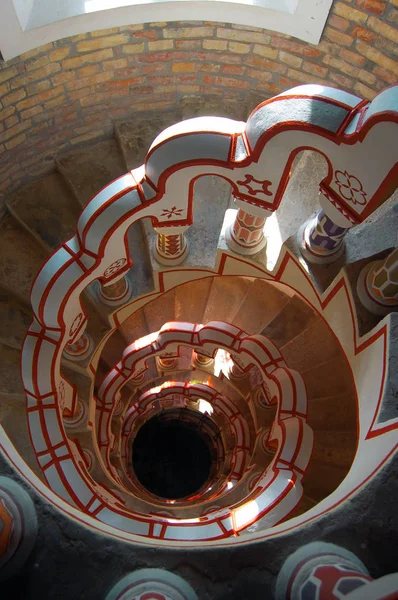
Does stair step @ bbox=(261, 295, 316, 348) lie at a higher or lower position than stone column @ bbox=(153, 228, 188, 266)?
lower

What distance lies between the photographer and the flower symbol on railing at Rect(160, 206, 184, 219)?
13.8 ft

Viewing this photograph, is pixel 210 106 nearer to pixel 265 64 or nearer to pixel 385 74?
pixel 265 64

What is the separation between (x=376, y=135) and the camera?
2.91 metres

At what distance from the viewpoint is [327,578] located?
2387mm

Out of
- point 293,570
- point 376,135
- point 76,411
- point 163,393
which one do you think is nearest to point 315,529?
point 293,570

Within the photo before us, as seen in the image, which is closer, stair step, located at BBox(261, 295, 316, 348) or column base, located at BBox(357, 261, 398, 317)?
column base, located at BBox(357, 261, 398, 317)

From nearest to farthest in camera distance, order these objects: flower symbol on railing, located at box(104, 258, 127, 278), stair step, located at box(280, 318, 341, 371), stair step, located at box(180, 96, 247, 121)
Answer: flower symbol on railing, located at box(104, 258, 127, 278)
stair step, located at box(180, 96, 247, 121)
stair step, located at box(280, 318, 341, 371)

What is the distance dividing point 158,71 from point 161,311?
318cm

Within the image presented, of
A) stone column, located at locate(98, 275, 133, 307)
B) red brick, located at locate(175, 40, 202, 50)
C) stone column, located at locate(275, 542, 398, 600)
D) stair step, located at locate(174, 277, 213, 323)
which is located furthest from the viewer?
stair step, located at locate(174, 277, 213, 323)

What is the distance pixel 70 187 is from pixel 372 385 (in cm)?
402

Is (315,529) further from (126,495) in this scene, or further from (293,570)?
(126,495)

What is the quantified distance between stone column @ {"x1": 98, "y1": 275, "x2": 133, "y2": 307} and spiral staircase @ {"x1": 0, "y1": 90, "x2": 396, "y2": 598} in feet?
0.16

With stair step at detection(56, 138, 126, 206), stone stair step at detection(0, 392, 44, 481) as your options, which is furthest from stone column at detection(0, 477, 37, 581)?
stair step at detection(56, 138, 126, 206)

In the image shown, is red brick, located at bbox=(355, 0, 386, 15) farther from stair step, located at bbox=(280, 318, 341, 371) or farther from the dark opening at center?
the dark opening at center
